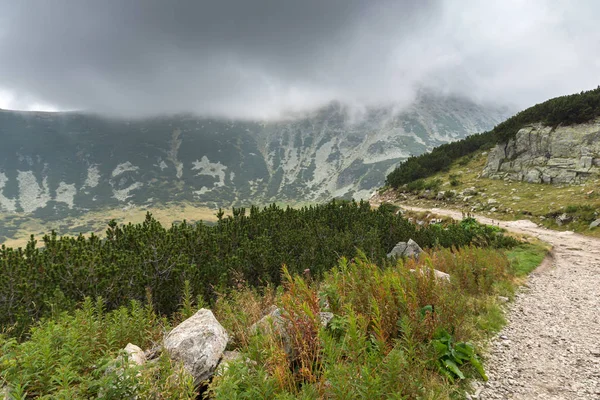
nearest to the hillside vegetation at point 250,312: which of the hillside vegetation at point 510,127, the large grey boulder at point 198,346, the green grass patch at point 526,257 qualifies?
the green grass patch at point 526,257

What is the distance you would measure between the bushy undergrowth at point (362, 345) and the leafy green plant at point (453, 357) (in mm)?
16

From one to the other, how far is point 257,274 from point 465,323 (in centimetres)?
758

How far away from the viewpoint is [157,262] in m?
9.78

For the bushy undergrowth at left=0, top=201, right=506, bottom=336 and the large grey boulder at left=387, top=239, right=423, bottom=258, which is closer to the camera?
the bushy undergrowth at left=0, top=201, right=506, bottom=336

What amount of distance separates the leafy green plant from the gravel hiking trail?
1.06 feet

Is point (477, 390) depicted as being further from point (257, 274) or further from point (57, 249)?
point (57, 249)

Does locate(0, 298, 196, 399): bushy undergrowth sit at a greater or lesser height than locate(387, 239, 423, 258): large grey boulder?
greater

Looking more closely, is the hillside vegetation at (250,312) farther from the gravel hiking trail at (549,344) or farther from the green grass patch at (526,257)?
the gravel hiking trail at (549,344)

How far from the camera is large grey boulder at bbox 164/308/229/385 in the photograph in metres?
4.48

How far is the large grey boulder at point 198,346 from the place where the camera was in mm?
4480

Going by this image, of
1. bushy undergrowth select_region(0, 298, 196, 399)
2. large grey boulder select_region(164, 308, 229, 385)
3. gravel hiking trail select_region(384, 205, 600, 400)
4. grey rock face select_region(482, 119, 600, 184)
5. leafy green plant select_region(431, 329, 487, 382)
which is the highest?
grey rock face select_region(482, 119, 600, 184)

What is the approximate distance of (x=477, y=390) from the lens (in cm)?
464

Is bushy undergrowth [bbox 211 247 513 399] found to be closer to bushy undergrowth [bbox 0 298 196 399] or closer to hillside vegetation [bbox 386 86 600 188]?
bushy undergrowth [bbox 0 298 196 399]

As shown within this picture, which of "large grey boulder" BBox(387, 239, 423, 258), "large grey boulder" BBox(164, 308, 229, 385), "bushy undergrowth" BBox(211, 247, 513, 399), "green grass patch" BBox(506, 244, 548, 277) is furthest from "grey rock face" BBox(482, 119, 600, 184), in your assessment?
"large grey boulder" BBox(164, 308, 229, 385)
